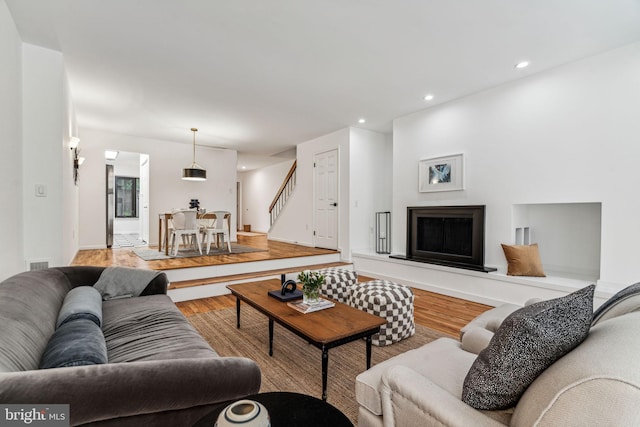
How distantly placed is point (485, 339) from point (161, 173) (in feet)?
23.7

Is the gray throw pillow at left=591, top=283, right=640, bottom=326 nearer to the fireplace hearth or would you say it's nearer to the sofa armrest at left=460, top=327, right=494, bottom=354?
the sofa armrest at left=460, top=327, right=494, bottom=354

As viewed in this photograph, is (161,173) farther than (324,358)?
Yes

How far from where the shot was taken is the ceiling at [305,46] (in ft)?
7.92

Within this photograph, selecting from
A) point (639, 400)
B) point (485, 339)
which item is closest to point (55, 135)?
point (485, 339)

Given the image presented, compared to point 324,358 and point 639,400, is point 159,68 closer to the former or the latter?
point 324,358

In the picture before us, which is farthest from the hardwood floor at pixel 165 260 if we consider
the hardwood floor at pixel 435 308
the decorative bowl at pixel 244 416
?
the decorative bowl at pixel 244 416

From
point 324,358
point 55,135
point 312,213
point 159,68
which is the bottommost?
point 324,358

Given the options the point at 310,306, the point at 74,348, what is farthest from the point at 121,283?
the point at 310,306

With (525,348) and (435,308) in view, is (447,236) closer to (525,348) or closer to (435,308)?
(435,308)

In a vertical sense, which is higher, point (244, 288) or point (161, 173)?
point (161, 173)

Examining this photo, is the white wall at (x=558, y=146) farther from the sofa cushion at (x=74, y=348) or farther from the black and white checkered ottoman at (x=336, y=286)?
the sofa cushion at (x=74, y=348)

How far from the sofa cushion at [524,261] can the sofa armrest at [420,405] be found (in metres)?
3.10

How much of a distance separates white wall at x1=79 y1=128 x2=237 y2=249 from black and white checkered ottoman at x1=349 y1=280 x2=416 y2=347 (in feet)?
19.2

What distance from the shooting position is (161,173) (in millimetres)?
6887
